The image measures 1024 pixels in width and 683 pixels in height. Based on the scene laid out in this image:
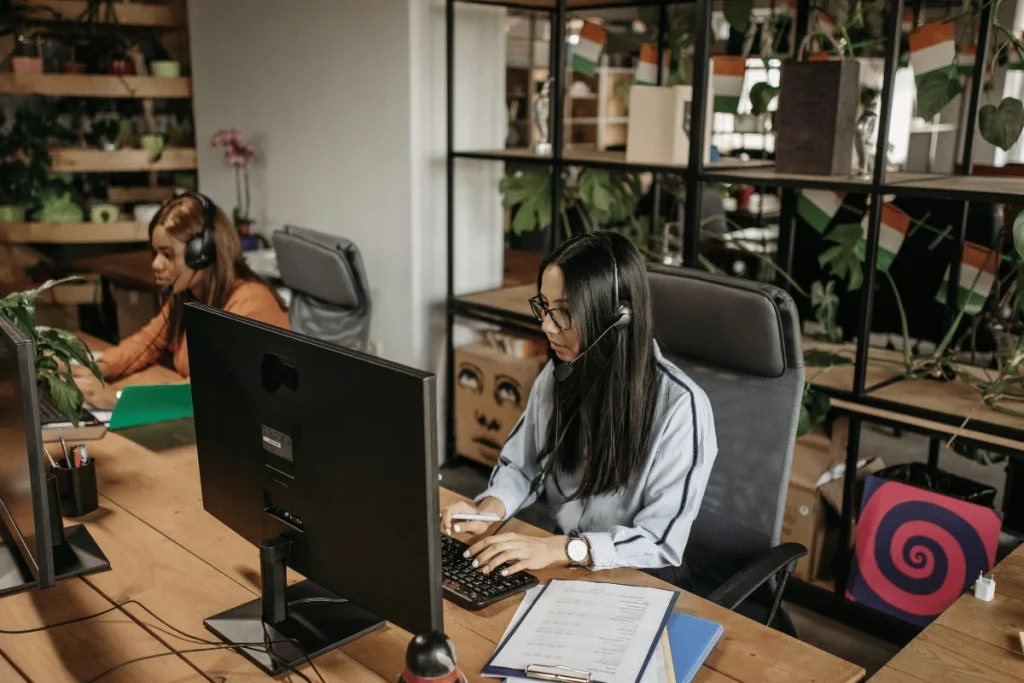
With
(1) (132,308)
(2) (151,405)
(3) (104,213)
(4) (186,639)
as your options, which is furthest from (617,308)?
(3) (104,213)

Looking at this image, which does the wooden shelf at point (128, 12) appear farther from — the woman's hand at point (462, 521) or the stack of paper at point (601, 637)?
the stack of paper at point (601, 637)

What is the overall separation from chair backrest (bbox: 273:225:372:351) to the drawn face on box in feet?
2.59

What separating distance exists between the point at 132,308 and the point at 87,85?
107 centimetres

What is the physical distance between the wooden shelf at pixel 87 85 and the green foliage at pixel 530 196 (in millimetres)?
2121

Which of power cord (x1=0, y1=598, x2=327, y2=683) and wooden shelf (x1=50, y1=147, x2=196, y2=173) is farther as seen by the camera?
wooden shelf (x1=50, y1=147, x2=196, y2=173)

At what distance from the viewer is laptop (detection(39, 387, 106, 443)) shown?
2111mm

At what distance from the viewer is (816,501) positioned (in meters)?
2.70

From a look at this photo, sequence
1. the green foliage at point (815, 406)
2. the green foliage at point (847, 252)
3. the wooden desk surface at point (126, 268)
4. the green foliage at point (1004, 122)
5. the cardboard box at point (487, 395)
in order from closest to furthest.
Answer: the green foliage at point (1004, 122), the green foliage at point (815, 406), the green foliage at point (847, 252), the cardboard box at point (487, 395), the wooden desk surface at point (126, 268)

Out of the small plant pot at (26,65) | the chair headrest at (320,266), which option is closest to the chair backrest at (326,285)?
Result: the chair headrest at (320,266)

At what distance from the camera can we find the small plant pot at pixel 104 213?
4.55 meters

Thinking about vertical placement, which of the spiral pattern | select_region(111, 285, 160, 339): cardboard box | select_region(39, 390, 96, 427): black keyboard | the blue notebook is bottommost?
the spiral pattern

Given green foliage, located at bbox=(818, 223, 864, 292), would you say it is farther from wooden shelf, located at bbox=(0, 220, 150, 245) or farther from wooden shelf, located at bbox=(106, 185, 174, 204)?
wooden shelf, located at bbox=(106, 185, 174, 204)

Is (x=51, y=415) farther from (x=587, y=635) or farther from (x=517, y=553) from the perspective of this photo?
(x=587, y=635)

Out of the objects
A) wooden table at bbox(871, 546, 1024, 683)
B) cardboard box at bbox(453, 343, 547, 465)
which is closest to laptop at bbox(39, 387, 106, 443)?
cardboard box at bbox(453, 343, 547, 465)
